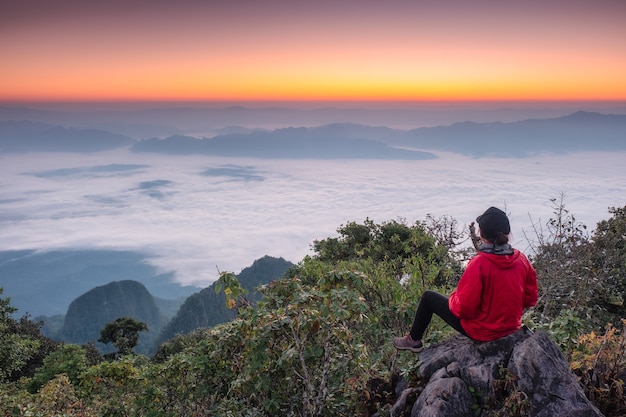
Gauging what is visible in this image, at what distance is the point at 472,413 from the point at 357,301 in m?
1.62

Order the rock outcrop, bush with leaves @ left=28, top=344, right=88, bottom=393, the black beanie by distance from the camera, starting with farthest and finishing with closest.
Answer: bush with leaves @ left=28, top=344, right=88, bottom=393, the black beanie, the rock outcrop

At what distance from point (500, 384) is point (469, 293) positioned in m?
0.94

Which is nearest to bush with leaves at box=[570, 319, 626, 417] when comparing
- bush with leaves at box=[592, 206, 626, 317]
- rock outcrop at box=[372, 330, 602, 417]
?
rock outcrop at box=[372, 330, 602, 417]

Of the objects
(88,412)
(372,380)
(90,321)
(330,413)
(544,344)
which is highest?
(544,344)

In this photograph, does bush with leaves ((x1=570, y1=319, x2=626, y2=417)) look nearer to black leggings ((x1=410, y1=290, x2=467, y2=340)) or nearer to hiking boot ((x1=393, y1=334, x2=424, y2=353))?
black leggings ((x1=410, y1=290, x2=467, y2=340))

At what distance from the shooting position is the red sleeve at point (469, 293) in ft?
15.4

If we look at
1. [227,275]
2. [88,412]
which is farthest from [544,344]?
[88,412]

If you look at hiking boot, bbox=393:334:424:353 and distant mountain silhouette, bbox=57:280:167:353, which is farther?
distant mountain silhouette, bbox=57:280:167:353

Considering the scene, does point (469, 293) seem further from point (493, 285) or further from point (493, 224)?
point (493, 224)

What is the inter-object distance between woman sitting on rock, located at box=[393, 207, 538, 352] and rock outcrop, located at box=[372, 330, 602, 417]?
0.22 m

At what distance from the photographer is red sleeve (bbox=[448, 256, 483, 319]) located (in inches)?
185

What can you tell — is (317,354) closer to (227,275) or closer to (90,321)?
(227,275)

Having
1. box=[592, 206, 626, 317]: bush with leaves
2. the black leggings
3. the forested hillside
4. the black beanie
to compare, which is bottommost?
box=[592, 206, 626, 317]: bush with leaves

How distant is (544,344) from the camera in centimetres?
471
